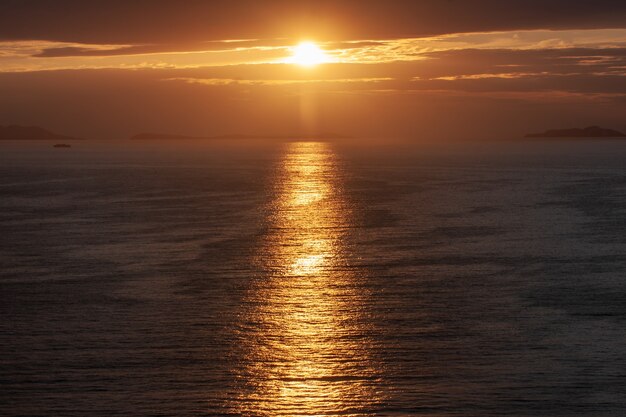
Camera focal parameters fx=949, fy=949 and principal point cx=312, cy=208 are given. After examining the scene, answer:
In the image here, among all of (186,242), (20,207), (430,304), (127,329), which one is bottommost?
(127,329)

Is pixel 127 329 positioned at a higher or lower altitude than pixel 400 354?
higher

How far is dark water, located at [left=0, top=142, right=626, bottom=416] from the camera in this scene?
26.6 metres

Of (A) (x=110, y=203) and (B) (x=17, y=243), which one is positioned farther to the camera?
(A) (x=110, y=203)

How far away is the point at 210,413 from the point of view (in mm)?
25078

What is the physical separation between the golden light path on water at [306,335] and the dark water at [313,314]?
0.33 feet

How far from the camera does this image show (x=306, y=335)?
109ft

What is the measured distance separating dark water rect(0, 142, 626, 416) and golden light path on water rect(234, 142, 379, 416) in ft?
0.33

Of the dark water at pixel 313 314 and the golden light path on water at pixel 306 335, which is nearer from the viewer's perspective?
the golden light path on water at pixel 306 335

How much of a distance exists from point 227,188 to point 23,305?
74.9 metres

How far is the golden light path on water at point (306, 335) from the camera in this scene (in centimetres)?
2619

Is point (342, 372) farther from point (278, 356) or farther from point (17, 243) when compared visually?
point (17, 243)

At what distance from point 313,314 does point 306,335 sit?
3.46 meters

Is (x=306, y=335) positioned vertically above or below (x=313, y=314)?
below

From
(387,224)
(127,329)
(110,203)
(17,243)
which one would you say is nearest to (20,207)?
(110,203)
